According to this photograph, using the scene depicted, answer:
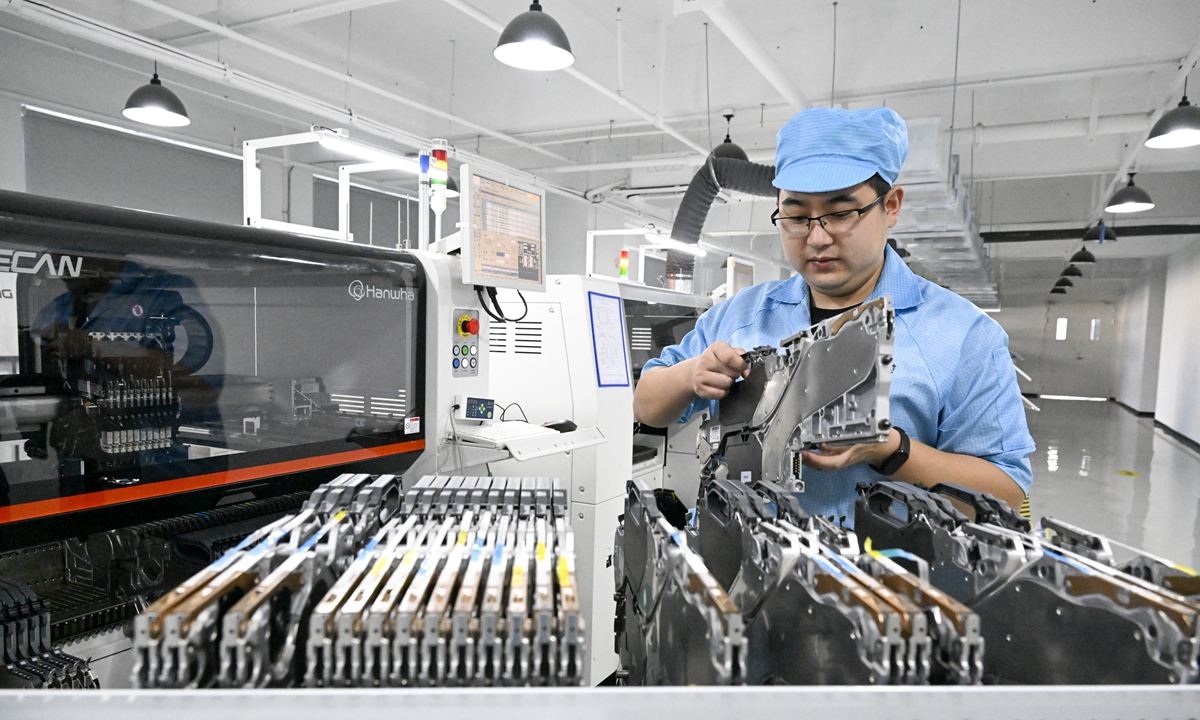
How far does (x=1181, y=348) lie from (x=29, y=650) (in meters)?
14.8

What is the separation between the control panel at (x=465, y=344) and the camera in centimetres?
248

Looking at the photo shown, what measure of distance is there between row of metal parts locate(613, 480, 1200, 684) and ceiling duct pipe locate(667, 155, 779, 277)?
5.01 metres

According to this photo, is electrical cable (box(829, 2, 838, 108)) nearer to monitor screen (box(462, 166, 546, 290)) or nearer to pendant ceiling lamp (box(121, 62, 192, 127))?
monitor screen (box(462, 166, 546, 290))

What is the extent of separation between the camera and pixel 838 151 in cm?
123

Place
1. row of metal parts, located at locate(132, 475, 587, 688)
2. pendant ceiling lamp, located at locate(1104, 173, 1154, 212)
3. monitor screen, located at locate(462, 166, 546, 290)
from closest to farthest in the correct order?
row of metal parts, located at locate(132, 475, 587, 688) < monitor screen, located at locate(462, 166, 546, 290) < pendant ceiling lamp, located at locate(1104, 173, 1154, 212)

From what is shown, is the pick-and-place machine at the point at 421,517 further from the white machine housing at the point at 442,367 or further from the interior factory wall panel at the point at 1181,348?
the interior factory wall panel at the point at 1181,348

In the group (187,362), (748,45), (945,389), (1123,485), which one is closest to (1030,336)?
(1123,485)

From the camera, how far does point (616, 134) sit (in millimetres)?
8055

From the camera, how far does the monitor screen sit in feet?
7.79

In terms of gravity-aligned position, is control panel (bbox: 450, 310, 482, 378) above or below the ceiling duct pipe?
below

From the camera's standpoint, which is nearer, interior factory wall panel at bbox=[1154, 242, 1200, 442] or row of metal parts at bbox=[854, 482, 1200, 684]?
row of metal parts at bbox=[854, 482, 1200, 684]

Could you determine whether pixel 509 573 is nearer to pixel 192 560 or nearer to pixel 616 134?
pixel 192 560

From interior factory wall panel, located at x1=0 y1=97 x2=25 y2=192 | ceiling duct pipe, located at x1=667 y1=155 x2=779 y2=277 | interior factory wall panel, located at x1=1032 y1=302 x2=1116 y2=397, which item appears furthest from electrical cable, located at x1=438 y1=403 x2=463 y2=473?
interior factory wall panel, located at x1=1032 y1=302 x2=1116 y2=397

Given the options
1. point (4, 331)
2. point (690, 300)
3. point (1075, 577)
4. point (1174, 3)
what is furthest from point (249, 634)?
point (1174, 3)
